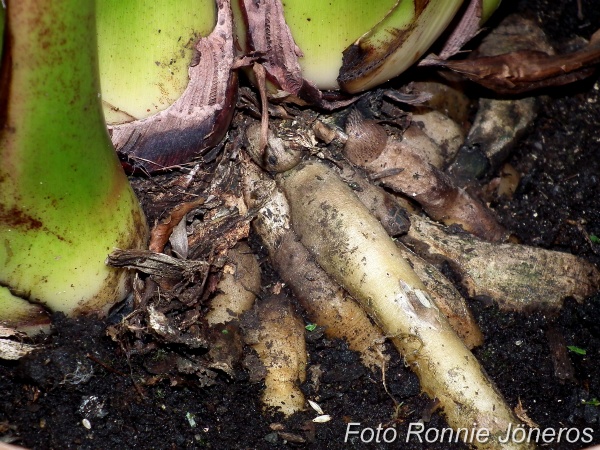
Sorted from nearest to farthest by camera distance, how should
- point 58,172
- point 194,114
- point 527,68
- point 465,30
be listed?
1. point 58,172
2. point 194,114
3. point 465,30
4. point 527,68

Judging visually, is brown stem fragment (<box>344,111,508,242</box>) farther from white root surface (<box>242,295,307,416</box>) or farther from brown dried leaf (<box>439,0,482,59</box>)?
white root surface (<box>242,295,307,416</box>)

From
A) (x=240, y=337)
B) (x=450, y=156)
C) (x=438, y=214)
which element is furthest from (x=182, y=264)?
(x=450, y=156)

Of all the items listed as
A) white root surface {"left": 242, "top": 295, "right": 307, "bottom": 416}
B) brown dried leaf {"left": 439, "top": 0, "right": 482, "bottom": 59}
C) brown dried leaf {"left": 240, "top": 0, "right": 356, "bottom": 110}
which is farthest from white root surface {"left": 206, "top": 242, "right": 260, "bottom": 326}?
brown dried leaf {"left": 439, "top": 0, "right": 482, "bottom": 59}

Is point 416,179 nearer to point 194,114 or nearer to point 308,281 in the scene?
point 308,281

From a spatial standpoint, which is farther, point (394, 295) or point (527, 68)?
point (527, 68)

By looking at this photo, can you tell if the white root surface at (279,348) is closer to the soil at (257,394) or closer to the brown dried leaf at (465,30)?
the soil at (257,394)

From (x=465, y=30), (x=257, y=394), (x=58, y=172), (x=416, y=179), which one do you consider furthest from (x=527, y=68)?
(x=58, y=172)

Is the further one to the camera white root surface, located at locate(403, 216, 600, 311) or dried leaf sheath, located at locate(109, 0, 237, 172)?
white root surface, located at locate(403, 216, 600, 311)
